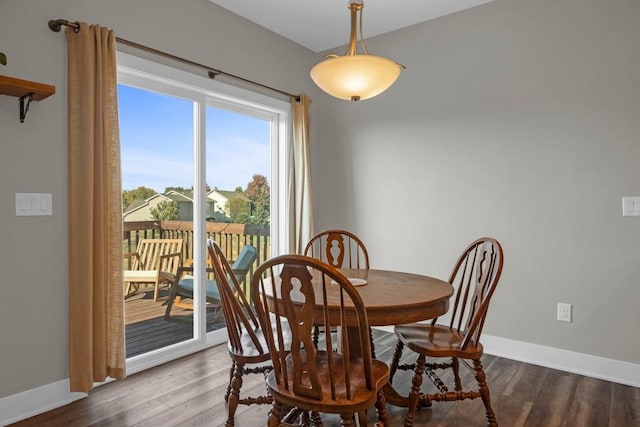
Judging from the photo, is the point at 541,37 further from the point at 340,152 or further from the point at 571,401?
the point at 571,401

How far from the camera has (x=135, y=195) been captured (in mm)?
2727

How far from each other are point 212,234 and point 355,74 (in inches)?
72.7

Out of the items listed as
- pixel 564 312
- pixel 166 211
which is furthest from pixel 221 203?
pixel 564 312

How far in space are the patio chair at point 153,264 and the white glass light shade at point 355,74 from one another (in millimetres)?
1660

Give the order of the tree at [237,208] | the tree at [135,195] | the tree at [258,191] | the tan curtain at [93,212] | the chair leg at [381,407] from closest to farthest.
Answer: the chair leg at [381,407], the tan curtain at [93,212], the tree at [135,195], the tree at [237,208], the tree at [258,191]

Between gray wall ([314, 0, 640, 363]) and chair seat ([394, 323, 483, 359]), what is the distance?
115 cm

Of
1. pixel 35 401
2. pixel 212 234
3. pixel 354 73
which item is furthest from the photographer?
pixel 212 234

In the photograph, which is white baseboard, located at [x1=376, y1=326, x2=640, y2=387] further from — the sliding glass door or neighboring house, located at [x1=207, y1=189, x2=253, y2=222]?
neighboring house, located at [x1=207, y1=189, x2=253, y2=222]

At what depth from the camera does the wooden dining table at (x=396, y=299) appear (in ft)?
5.43

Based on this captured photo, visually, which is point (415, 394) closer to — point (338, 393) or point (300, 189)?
point (338, 393)

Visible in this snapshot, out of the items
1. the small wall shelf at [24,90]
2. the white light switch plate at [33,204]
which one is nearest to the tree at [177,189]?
the white light switch plate at [33,204]

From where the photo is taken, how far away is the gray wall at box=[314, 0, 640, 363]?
263 centimetres

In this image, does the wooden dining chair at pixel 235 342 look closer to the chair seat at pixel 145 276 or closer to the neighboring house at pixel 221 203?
the chair seat at pixel 145 276

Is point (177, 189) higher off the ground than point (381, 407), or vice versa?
point (177, 189)
